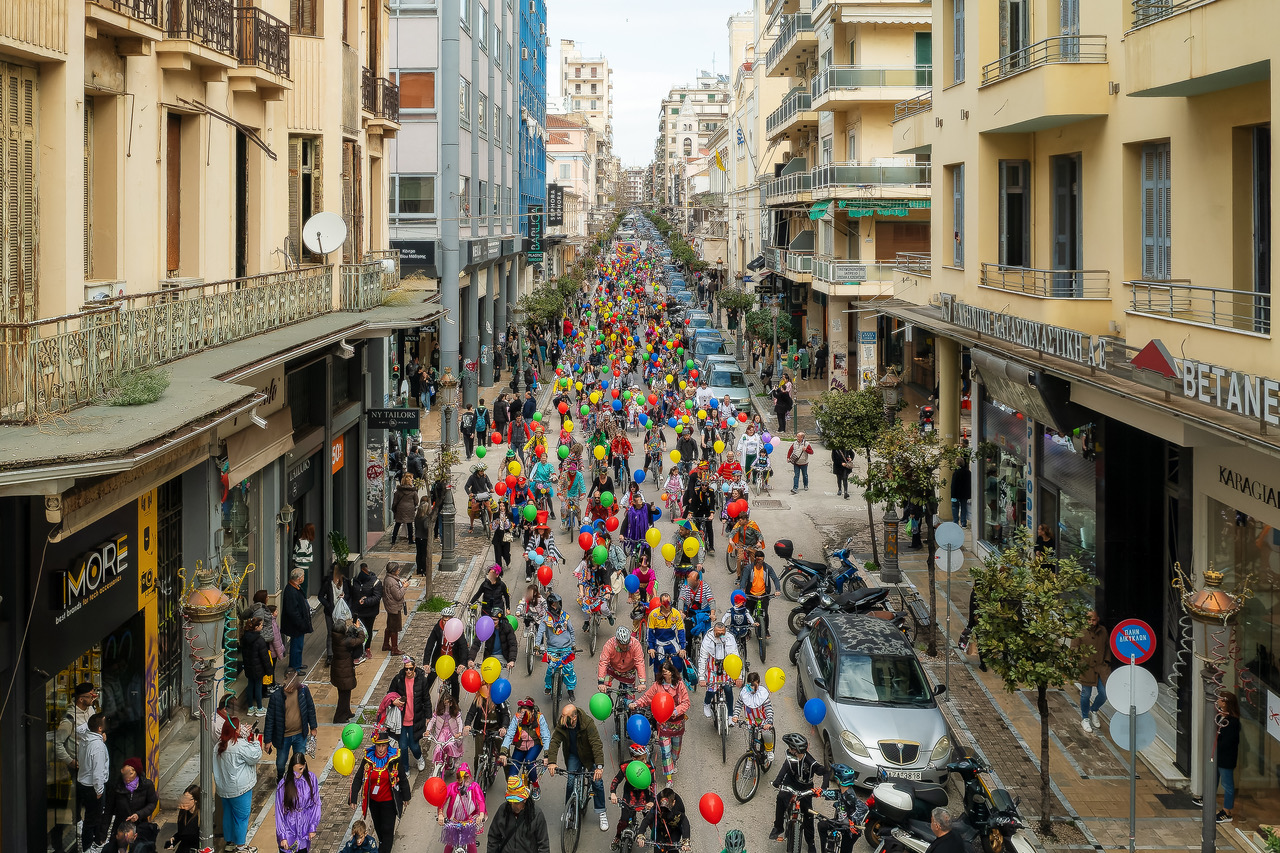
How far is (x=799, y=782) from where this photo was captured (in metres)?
12.2

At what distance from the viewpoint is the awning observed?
1567cm

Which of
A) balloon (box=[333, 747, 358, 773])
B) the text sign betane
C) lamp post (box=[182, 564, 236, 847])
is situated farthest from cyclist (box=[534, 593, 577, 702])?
the text sign betane

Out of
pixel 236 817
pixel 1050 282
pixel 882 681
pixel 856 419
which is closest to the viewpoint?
pixel 236 817

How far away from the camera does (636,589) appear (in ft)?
57.5

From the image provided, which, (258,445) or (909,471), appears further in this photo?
(909,471)

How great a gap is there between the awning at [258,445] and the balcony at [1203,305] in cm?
1161

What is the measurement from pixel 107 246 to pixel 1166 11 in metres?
12.0

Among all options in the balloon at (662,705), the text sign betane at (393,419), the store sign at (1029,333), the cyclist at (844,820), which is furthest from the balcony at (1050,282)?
the text sign betane at (393,419)

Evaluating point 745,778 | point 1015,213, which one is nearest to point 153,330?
point 745,778

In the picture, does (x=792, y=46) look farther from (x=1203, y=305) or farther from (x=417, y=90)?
(x=1203, y=305)

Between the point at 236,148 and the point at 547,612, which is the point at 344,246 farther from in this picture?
the point at 547,612

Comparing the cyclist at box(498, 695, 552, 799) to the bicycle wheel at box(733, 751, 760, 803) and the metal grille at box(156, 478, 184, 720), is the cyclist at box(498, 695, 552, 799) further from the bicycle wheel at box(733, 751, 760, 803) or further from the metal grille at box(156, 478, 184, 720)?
the metal grille at box(156, 478, 184, 720)

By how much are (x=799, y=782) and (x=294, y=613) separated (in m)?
7.79

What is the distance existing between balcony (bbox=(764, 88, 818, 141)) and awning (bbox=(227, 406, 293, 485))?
33.0 meters
